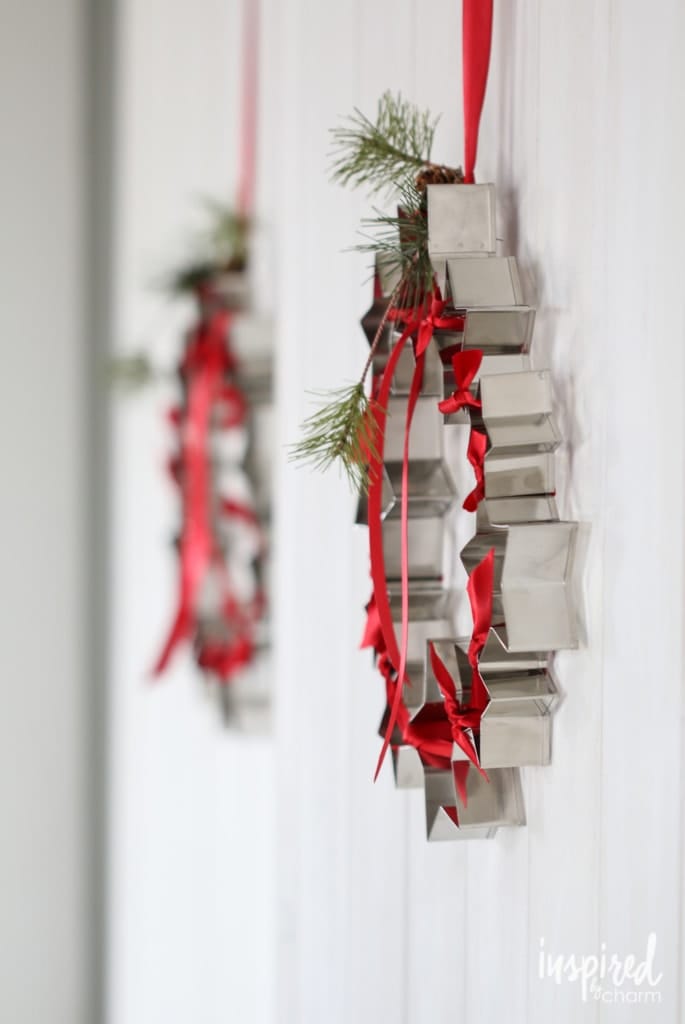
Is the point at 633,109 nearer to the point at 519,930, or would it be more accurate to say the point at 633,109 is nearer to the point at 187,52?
the point at 519,930

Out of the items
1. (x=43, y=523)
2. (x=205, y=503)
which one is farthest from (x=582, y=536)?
(x=43, y=523)

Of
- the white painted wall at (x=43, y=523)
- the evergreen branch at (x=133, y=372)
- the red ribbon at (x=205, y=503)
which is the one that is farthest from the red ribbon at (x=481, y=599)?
the white painted wall at (x=43, y=523)

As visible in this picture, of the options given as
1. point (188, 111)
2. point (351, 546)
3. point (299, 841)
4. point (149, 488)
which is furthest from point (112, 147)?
point (299, 841)

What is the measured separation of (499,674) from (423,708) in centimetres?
9

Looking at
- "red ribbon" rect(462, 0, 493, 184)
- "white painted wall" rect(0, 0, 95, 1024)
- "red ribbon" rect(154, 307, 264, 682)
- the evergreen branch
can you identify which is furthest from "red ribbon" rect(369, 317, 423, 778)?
"white painted wall" rect(0, 0, 95, 1024)

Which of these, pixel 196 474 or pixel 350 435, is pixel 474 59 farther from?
pixel 196 474

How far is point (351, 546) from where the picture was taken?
85 centimetres

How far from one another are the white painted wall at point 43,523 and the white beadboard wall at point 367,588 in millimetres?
105

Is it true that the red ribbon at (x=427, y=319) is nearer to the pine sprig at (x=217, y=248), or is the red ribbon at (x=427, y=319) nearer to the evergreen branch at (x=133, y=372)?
the pine sprig at (x=217, y=248)

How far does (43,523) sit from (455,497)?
3.28 ft

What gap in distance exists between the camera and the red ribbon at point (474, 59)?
60 cm

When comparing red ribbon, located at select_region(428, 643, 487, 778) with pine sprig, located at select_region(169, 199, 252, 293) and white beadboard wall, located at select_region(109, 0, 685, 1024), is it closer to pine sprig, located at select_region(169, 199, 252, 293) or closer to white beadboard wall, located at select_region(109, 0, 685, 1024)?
white beadboard wall, located at select_region(109, 0, 685, 1024)

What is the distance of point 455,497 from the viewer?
70 cm

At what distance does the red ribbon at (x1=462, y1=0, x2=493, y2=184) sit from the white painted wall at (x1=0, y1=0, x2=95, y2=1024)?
104 cm
